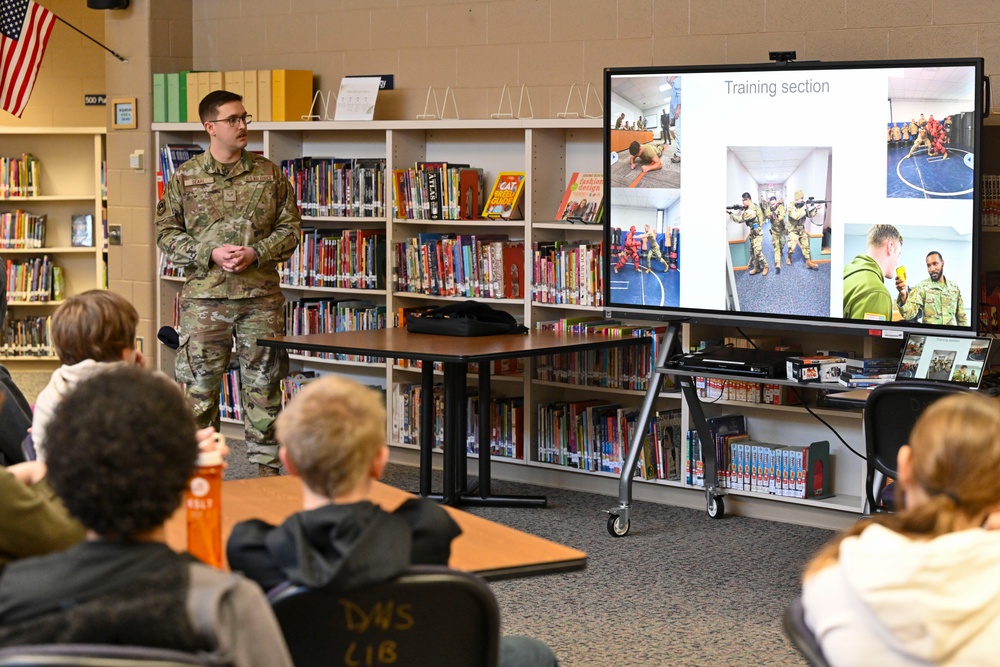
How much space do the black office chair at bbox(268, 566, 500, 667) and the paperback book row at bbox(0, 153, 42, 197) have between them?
7.72 meters

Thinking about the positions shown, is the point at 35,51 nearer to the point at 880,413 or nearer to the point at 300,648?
the point at 880,413

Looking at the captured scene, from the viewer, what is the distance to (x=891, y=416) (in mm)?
3916

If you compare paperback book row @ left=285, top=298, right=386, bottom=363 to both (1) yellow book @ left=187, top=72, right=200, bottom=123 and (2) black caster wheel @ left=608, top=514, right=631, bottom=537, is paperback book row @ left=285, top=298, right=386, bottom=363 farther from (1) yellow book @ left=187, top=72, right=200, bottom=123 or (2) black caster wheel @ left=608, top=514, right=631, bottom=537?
(2) black caster wheel @ left=608, top=514, right=631, bottom=537

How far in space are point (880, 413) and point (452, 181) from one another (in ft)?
9.25

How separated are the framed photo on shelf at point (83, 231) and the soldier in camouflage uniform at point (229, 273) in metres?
3.39

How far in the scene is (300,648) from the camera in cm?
180

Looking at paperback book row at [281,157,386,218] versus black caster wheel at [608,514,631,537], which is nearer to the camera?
black caster wheel at [608,514,631,537]

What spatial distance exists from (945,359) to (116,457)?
3597 millimetres

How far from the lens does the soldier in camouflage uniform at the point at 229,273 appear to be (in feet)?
18.4

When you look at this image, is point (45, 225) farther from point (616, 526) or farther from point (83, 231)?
point (616, 526)

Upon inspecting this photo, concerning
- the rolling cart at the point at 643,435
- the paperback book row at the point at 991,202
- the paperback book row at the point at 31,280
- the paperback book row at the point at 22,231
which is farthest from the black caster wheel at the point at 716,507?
the paperback book row at the point at 22,231

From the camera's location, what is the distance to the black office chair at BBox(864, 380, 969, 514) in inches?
149

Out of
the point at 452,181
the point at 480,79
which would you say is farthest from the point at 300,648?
the point at 480,79

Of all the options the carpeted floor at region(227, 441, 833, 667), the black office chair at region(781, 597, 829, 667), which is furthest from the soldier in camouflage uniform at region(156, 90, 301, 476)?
the black office chair at region(781, 597, 829, 667)
